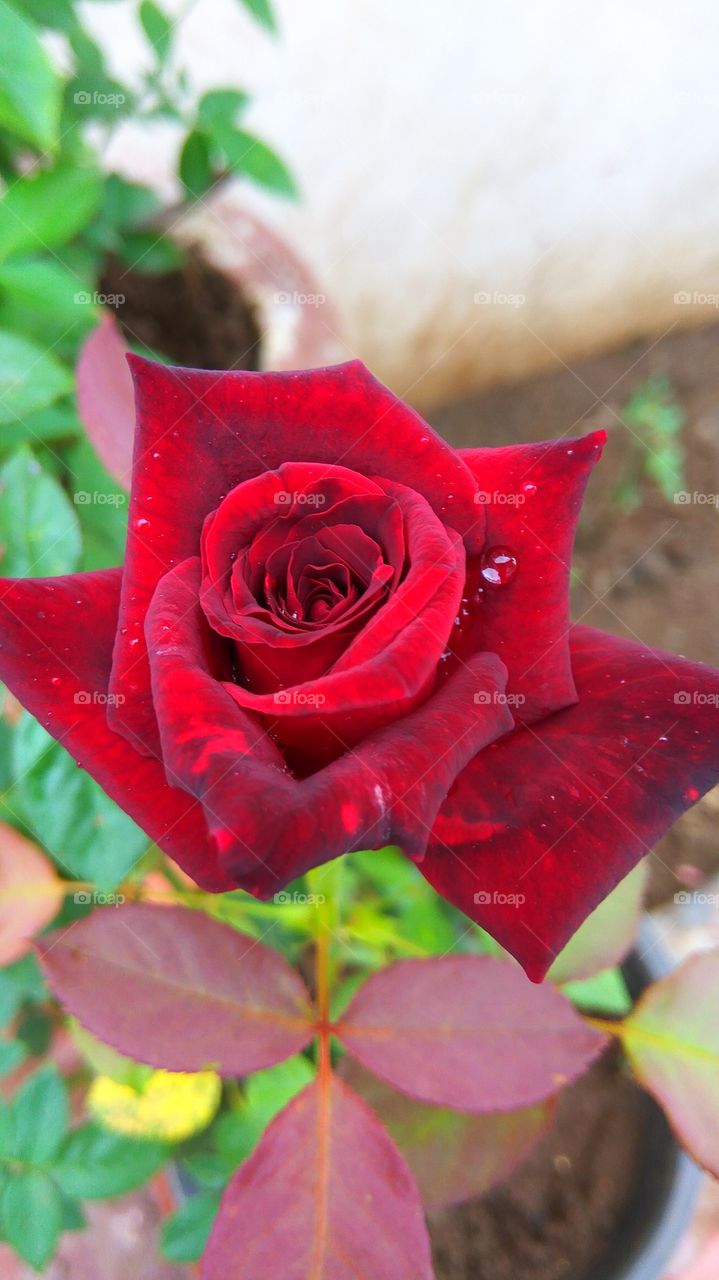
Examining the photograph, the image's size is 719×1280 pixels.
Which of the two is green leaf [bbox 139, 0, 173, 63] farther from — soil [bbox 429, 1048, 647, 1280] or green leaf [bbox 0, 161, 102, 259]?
soil [bbox 429, 1048, 647, 1280]

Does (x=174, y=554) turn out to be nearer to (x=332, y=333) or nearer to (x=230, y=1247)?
(x=230, y=1247)

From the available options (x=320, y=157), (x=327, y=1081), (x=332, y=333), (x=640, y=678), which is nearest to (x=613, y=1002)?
(x=327, y=1081)

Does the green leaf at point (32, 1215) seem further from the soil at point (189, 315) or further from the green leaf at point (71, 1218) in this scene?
the soil at point (189, 315)

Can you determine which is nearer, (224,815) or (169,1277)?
(224,815)

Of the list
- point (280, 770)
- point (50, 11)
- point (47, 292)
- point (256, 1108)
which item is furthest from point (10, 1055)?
point (50, 11)

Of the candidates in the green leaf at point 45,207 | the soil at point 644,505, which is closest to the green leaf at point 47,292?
the green leaf at point 45,207

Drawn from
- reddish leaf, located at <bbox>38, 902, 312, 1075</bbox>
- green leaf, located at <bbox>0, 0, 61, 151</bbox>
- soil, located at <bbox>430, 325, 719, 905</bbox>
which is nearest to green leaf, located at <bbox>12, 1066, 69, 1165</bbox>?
reddish leaf, located at <bbox>38, 902, 312, 1075</bbox>
